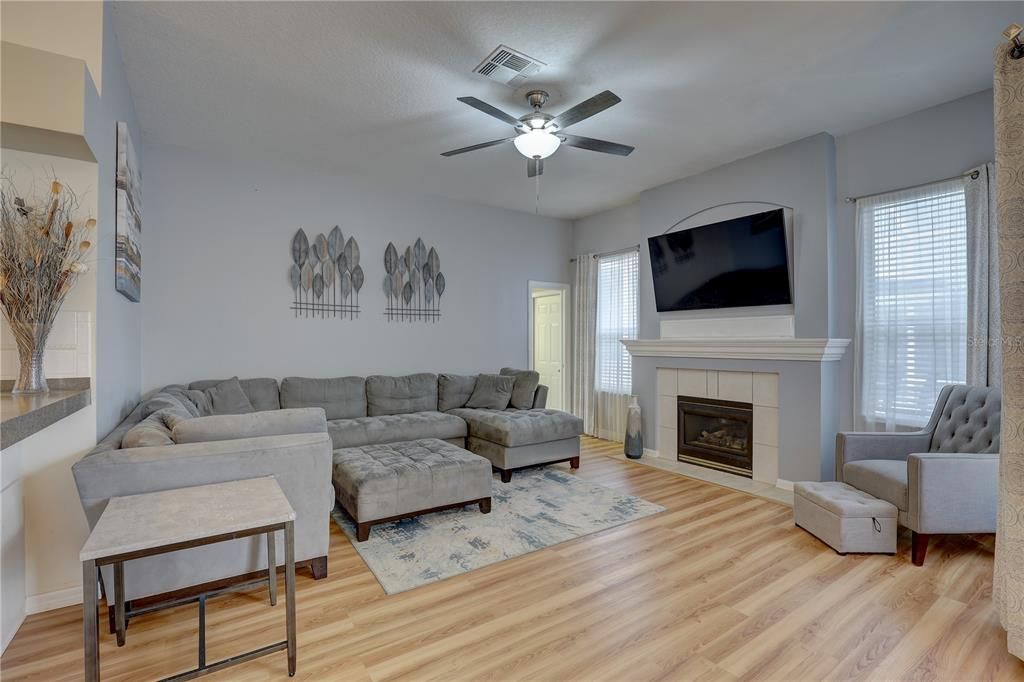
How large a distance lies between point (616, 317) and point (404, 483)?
3715 mm

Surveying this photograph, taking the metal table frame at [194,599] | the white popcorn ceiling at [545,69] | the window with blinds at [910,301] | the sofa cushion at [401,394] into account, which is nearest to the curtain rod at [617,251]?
the white popcorn ceiling at [545,69]

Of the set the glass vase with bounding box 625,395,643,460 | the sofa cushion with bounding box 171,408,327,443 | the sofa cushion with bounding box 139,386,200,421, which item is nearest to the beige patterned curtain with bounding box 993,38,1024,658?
the sofa cushion with bounding box 171,408,327,443

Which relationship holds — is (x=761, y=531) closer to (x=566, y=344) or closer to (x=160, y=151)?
(x=566, y=344)

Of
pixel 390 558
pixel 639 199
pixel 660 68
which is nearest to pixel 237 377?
pixel 390 558

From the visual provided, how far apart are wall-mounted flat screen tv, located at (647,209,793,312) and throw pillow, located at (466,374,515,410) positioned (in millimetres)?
1821

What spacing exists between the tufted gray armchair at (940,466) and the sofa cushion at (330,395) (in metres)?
4.00

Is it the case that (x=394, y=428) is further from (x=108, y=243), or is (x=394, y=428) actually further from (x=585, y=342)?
(x=585, y=342)

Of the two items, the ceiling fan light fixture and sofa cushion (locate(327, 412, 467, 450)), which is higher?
the ceiling fan light fixture

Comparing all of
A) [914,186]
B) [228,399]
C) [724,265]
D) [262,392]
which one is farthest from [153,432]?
[914,186]

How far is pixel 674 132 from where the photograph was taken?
3.71 m

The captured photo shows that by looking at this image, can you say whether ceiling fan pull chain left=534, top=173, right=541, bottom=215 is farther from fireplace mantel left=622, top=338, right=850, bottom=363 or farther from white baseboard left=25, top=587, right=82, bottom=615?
white baseboard left=25, top=587, right=82, bottom=615

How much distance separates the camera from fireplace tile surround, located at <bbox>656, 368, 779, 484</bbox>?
4133 mm

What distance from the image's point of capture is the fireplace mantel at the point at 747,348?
3.76m

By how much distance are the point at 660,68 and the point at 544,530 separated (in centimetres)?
296
